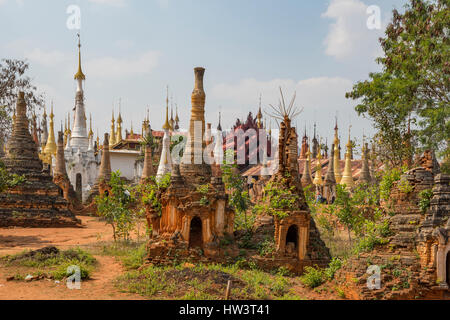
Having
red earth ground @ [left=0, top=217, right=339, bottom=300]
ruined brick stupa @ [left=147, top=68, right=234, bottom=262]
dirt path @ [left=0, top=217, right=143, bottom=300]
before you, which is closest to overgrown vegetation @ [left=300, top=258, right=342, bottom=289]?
red earth ground @ [left=0, top=217, right=339, bottom=300]

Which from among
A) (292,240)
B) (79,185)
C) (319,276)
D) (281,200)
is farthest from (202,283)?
(79,185)

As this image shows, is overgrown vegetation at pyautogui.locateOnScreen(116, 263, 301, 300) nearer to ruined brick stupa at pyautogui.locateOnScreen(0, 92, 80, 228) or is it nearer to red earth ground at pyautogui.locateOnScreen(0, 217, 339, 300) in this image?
red earth ground at pyautogui.locateOnScreen(0, 217, 339, 300)

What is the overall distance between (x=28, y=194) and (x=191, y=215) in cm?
1418

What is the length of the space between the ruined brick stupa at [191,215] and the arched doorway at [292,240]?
1.85 meters

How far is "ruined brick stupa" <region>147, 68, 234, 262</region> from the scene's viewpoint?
13141 millimetres

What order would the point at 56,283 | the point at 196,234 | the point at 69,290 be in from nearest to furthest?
1. the point at 69,290
2. the point at 56,283
3. the point at 196,234

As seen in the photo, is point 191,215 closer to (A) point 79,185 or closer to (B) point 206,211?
(B) point 206,211

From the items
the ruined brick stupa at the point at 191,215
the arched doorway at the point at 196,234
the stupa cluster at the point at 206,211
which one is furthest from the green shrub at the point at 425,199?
the arched doorway at the point at 196,234

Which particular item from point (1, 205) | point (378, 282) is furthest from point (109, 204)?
point (378, 282)

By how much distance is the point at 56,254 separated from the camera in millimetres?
14477

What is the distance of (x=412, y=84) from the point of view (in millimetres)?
18953
